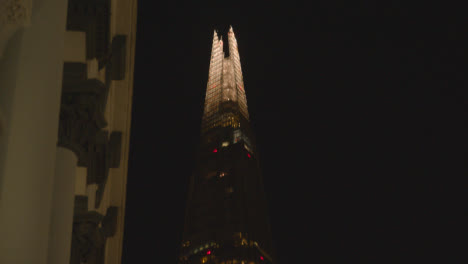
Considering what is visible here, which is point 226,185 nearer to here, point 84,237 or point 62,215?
point 84,237

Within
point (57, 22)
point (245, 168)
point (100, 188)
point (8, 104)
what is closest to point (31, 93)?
point (8, 104)

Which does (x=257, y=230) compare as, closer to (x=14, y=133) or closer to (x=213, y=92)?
(x=213, y=92)

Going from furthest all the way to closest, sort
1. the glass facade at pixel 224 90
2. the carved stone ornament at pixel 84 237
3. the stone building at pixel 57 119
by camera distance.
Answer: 1. the glass facade at pixel 224 90
2. the carved stone ornament at pixel 84 237
3. the stone building at pixel 57 119

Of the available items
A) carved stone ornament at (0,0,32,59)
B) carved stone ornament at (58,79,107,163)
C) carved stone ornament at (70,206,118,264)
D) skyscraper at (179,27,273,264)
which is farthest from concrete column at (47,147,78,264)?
skyscraper at (179,27,273,264)

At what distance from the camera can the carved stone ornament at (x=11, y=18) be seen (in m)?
7.95

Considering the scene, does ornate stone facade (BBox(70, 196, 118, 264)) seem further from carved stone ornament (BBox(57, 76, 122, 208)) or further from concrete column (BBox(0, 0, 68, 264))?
concrete column (BBox(0, 0, 68, 264))

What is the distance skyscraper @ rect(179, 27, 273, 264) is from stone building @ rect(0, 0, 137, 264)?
90678 mm

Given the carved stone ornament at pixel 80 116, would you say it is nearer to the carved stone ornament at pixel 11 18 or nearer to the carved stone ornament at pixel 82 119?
the carved stone ornament at pixel 82 119

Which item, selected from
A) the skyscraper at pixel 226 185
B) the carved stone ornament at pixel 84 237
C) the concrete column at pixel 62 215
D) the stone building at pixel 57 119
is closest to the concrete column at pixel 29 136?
the stone building at pixel 57 119

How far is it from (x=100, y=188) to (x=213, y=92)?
120941mm

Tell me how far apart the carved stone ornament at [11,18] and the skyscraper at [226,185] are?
323 ft

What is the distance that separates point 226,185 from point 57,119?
11712 cm

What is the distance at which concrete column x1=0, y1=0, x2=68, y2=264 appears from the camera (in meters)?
7.14

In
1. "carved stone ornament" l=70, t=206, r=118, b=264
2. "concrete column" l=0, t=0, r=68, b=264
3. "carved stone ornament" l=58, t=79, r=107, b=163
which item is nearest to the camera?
"concrete column" l=0, t=0, r=68, b=264
